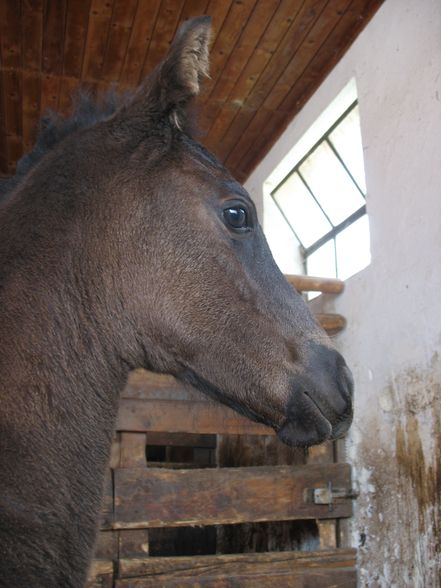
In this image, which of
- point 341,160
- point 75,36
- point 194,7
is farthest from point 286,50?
point 75,36

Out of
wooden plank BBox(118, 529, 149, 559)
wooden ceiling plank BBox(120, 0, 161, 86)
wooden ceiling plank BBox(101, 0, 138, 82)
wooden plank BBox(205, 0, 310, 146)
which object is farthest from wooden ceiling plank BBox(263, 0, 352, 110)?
wooden plank BBox(118, 529, 149, 559)

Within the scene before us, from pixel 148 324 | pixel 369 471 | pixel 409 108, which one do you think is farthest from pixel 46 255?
pixel 409 108

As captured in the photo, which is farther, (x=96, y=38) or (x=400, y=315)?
(x=96, y=38)

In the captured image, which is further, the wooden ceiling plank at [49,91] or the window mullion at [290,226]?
the window mullion at [290,226]

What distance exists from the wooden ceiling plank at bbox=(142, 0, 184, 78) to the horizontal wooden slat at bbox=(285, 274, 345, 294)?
6.66 ft

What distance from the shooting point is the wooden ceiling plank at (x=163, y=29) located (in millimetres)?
4402

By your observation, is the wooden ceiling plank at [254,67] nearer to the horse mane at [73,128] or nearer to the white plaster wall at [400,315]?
the white plaster wall at [400,315]

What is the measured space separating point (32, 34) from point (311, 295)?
116 inches

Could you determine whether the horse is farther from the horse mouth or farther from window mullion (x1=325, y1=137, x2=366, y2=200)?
window mullion (x1=325, y1=137, x2=366, y2=200)

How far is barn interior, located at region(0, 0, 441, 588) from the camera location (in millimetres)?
2920

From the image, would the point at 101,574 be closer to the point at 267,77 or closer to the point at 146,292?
the point at 146,292

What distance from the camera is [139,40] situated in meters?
4.75

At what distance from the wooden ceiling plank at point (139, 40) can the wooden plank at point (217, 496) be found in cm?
315

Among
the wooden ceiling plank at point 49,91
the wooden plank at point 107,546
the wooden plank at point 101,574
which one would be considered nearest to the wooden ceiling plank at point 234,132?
the wooden ceiling plank at point 49,91
